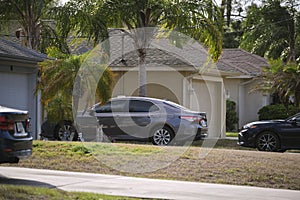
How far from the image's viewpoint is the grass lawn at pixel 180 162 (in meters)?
13.1

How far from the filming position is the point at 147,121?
20.0 m

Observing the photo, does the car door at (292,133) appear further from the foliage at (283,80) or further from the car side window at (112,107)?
the foliage at (283,80)

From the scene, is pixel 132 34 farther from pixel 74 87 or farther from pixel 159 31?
pixel 74 87

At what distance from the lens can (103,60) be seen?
2236cm

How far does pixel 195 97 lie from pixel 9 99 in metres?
8.74

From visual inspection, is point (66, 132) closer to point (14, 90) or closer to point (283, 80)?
point (14, 90)

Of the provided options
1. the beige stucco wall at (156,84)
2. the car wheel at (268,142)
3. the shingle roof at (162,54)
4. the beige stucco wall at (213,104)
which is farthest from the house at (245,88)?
the car wheel at (268,142)

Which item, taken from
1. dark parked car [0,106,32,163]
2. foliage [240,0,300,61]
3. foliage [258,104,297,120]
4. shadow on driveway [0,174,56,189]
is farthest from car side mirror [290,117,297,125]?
foliage [240,0,300,61]

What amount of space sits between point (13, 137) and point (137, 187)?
2.47 metres

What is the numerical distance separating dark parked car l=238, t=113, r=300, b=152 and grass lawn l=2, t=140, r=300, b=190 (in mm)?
3535

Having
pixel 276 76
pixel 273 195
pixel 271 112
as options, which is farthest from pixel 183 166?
pixel 271 112

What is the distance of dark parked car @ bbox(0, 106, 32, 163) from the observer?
11.3 meters

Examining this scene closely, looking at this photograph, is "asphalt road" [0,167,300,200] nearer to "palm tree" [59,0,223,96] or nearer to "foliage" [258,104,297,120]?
"palm tree" [59,0,223,96]

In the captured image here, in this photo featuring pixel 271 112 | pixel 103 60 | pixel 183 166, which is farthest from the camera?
pixel 271 112
